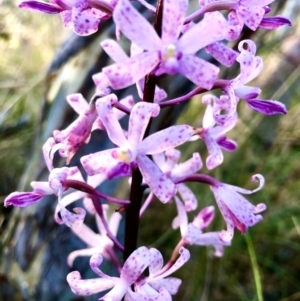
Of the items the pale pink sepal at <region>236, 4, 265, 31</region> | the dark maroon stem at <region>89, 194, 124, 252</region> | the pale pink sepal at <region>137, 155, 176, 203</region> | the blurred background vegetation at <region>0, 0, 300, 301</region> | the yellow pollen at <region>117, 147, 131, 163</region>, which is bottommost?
the blurred background vegetation at <region>0, 0, 300, 301</region>

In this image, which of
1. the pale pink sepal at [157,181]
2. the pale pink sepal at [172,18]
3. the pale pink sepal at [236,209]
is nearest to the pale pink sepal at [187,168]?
the pale pink sepal at [236,209]

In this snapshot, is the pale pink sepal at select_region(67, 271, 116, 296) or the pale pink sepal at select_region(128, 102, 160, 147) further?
the pale pink sepal at select_region(67, 271, 116, 296)

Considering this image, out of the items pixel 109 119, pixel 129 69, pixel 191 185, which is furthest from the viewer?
pixel 191 185

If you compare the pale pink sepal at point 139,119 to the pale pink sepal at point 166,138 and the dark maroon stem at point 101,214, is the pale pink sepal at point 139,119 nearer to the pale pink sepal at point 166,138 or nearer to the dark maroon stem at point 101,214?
the pale pink sepal at point 166,138

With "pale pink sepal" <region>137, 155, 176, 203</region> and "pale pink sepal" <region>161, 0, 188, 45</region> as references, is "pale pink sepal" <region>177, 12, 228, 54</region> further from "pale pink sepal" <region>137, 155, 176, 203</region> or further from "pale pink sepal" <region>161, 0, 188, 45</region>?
"pale pink sepal" <region>137, 155, 176, 203</region>

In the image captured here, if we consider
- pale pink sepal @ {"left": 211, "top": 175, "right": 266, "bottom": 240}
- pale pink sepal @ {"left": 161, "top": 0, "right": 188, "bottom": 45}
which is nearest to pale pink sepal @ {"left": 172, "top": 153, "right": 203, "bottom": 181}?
pale pink sepal @ {"left": 211, "top": 175, "right": 266, "bottom": 240}

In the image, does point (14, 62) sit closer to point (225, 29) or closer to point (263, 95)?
point (263, 95)

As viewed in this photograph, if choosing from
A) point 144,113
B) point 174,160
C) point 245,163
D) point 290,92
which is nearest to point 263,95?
point 290,92

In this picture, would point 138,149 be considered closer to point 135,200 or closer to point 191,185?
point 135,200

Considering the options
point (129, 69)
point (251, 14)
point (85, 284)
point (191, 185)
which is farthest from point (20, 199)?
point (191, 185)
